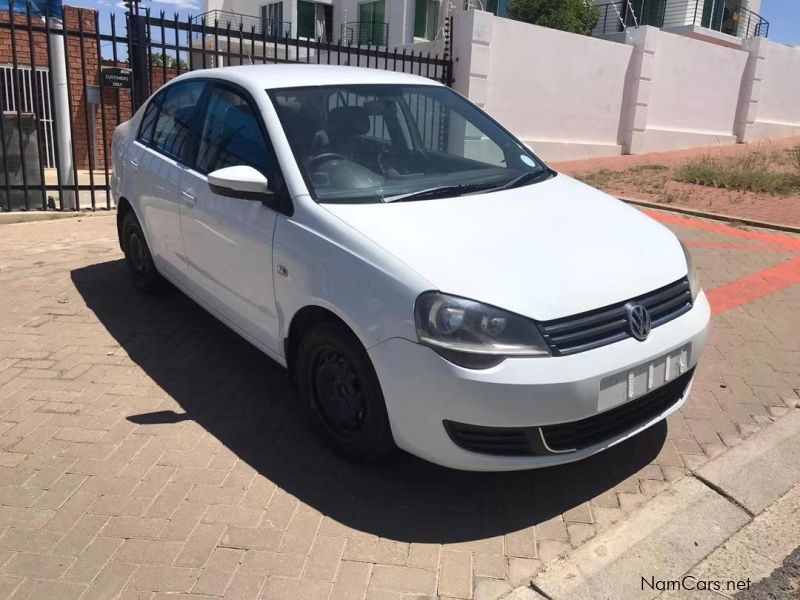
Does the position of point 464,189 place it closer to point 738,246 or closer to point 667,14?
point 738,246

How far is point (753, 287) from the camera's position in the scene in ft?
20.2

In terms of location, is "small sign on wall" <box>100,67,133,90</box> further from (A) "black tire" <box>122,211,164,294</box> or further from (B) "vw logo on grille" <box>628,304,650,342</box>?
(B) "vw logo on grille" <box>628,304,650,342</box>

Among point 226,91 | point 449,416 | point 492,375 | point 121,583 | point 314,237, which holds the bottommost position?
point 121,583

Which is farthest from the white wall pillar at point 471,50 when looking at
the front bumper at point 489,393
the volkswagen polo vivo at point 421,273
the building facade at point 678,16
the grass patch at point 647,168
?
the building facade at point 678,16

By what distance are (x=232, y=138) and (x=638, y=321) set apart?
2.41 m

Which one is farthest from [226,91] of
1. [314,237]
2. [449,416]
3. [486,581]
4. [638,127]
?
[638,127]

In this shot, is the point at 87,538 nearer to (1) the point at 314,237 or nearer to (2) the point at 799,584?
(1) the point at 314,237

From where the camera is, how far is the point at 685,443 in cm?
360

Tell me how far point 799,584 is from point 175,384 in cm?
321

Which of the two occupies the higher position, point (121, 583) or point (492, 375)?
point (492, 375)

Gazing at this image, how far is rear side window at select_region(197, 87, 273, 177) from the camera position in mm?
3664

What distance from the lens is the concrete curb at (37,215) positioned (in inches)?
321

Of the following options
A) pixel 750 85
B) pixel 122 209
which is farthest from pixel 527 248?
pixel 750 85

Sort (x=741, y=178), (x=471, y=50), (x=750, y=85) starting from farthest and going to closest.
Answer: (x=750, y=85) → (x=471, y=50) → (x=741, y=178)
